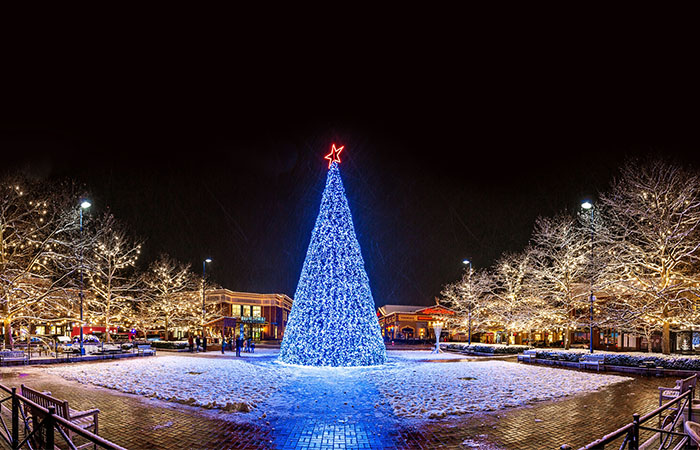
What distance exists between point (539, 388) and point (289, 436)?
1054 cm

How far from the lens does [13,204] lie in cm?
2472

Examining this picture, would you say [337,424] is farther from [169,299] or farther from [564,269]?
[169,299]

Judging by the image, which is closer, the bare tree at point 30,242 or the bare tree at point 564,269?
the bare tree at point 30,242

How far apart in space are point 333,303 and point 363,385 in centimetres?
684

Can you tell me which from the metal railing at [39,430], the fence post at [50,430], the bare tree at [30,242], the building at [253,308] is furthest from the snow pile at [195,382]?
the building at [253,308]

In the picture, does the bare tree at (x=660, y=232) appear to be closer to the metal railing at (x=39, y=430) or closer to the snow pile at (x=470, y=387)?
the snow pile at (x=470, y=387)

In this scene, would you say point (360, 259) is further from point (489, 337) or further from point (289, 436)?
point (489, 337)

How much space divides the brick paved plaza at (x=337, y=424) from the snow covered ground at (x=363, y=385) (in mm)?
424

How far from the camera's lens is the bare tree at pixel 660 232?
77.8ft

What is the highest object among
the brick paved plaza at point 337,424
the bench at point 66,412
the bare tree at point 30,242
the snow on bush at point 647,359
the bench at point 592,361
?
the bare tree at point 30,242

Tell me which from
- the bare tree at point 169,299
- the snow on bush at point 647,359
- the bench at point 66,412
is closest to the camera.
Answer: the bench at point 66,412

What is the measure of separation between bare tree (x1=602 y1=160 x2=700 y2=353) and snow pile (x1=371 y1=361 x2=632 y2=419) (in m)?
7.29

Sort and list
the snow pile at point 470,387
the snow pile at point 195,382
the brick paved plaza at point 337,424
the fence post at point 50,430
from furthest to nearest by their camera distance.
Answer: the snow pile at point 195,382 < the snow pile at point 470,387 < the brick paved plaza at point 337,424 < the fence post at point 50,430

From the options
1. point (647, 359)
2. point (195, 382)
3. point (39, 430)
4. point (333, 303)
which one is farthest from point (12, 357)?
point (647, 359)
